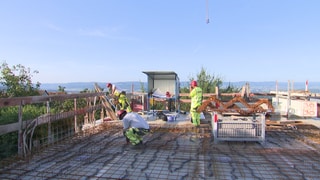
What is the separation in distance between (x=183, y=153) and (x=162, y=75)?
228 inches

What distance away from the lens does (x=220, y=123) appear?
16.7ft

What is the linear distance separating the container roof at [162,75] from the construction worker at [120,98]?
1745mm

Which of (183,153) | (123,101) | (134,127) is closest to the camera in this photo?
(183,153)

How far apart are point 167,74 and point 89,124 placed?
3902mm

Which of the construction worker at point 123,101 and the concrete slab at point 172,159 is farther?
the construction worker at point 123,101

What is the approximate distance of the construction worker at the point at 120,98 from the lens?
7508 mm

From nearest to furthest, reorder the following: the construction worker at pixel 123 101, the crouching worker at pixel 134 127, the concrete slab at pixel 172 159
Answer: the concrete slab at pixel 172 159 → the crouching worker at pixel 134 127 → the construction worker at pixel 123 101

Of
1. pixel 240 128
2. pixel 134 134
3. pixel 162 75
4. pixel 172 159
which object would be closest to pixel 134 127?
pixel 134 134

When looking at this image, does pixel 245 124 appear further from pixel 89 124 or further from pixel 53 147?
pixel 89 124

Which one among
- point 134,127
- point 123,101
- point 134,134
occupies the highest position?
point 123,101

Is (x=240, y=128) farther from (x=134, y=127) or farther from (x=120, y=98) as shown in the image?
(x=120, y=98)

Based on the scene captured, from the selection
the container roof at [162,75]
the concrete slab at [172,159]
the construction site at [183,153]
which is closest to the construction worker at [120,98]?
the construction site at [183,153]

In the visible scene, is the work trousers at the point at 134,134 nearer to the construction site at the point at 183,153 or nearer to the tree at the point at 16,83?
the construction site at the point at 183,153

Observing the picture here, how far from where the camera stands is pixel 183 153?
180 inches
